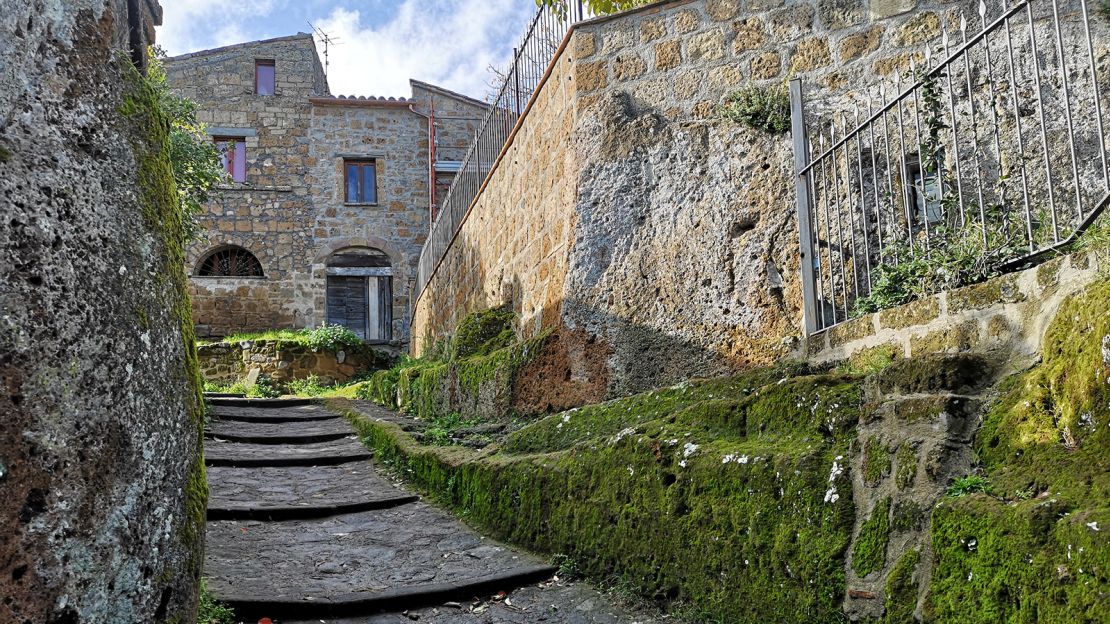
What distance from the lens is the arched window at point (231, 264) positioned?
17531 millimetres

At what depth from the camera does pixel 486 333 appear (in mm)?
6938

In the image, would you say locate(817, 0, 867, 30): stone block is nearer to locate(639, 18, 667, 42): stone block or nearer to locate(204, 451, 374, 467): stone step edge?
locate(639, 18, 667, 42): stone block

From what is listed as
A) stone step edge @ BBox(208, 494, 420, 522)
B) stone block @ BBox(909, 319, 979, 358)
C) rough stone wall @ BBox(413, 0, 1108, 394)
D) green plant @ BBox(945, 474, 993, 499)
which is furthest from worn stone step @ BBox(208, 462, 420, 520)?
green plant @ BBox(945, 474, 993, 499)

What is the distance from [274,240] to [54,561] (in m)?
16.9

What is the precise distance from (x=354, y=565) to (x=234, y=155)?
16.3 meters

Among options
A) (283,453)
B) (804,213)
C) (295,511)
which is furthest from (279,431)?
(804,213)

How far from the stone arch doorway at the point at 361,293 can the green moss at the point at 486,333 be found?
10898mm

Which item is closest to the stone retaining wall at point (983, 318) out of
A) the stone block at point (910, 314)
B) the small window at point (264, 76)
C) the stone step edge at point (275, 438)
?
the stone block at point (910, 314)

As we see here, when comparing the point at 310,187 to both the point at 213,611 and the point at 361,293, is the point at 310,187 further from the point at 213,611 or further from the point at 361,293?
the point at 213,611

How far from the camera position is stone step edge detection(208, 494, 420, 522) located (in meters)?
4.54

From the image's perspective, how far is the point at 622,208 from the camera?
507cm

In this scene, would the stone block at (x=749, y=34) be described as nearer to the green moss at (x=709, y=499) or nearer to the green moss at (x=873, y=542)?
the green moss at (x=709, y=499)

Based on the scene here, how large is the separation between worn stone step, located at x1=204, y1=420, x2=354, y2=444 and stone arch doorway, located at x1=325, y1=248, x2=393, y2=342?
377 inches

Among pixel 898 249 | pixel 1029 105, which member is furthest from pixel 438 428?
pixel 1029 105
